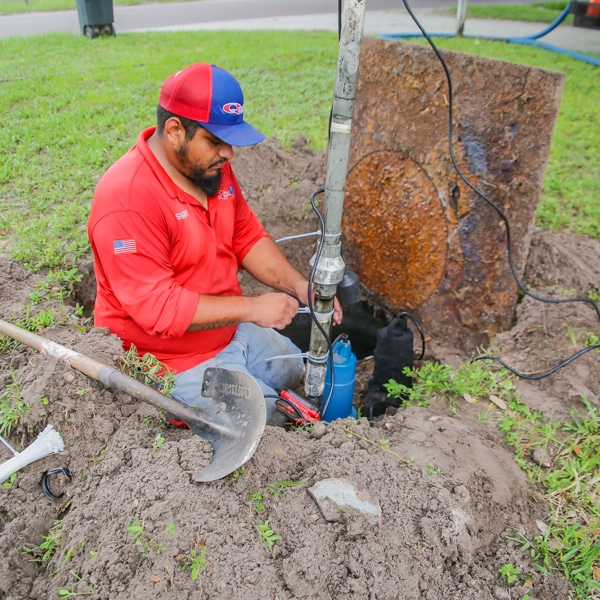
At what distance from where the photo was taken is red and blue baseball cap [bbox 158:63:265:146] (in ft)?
7.88

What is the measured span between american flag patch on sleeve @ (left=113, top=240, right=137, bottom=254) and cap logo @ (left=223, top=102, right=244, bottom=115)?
2.41 ft

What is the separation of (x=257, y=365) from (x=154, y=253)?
109cm

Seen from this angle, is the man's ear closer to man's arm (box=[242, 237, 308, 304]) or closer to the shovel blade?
man's arm (box=[242, 237, 308, 304])

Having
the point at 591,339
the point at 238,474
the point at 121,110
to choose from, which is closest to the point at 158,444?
the point at 238,474

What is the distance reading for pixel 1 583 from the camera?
177cm

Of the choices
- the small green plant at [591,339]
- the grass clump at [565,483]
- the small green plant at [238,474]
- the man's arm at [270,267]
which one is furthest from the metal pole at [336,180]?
the small green plant at [591,339]

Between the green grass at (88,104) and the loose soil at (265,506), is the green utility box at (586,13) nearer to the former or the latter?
the green grass at (88,104)

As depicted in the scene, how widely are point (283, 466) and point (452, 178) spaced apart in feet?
6.42

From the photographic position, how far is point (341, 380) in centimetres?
308

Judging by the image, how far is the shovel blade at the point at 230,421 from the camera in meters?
2.07

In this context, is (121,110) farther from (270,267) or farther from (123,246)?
(123,246)

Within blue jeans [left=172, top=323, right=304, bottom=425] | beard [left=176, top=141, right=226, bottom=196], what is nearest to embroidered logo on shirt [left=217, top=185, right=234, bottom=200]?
beard [left=176, top=141, right=226, bottom=196]

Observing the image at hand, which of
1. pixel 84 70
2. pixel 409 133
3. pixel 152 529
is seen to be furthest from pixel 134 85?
pixel 152 529

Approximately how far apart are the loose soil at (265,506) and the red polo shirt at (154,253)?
25cm
